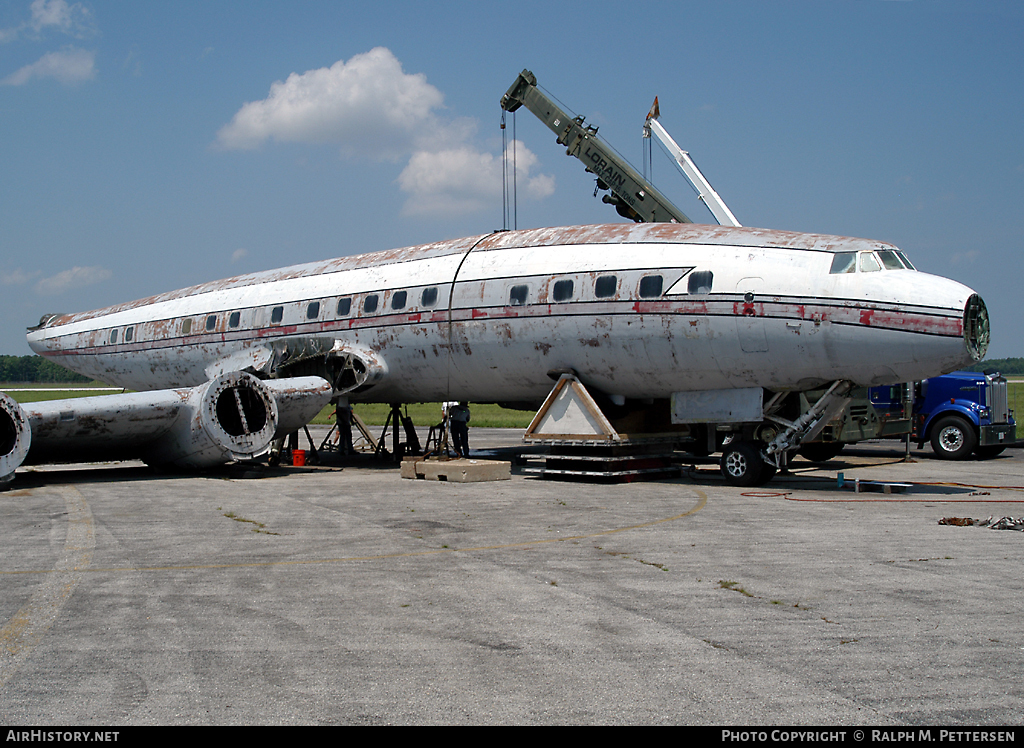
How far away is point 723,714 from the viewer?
465 centimetres

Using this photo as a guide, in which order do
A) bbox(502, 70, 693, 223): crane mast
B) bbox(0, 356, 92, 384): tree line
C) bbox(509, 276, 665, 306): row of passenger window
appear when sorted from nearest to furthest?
bbox(509, 276, 665, 306): row of passenger window, bbox(502, 70, 693, 223): crane mast, bbox(0, 356, 92, 384): tree line

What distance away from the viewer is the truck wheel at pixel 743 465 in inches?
626

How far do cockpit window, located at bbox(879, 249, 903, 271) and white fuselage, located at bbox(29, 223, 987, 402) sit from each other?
11cm

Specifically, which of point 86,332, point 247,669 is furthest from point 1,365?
point 247,669

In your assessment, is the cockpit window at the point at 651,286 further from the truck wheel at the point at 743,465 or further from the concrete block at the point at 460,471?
the concrete block at the point at 460,471


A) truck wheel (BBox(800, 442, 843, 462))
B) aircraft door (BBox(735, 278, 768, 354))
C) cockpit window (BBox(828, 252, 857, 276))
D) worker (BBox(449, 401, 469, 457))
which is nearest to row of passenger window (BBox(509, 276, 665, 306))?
aircraft door (BBox(735, 278, 768, 354))

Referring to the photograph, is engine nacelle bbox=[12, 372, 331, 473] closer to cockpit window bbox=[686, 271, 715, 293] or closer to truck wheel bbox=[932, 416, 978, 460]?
cockpit window bbox=[686, 271, 715, 293]

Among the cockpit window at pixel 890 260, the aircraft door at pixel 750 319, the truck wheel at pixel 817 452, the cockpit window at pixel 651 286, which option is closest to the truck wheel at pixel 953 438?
the truck wheel at pixel 817 452

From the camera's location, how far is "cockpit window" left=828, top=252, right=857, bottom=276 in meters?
14.5

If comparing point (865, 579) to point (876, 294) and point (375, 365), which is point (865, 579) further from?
point (375, 365)

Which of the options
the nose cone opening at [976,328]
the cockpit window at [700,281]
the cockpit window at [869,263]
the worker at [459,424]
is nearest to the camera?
the nose cone opening at [976,328]

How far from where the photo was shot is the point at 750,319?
1497cm

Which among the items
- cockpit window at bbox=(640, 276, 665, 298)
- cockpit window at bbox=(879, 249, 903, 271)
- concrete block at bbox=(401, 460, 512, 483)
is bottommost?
concrete block at bbox=(401, 460, 512, 483)

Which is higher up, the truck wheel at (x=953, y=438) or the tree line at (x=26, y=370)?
the tree line at (x=26, y=370)
